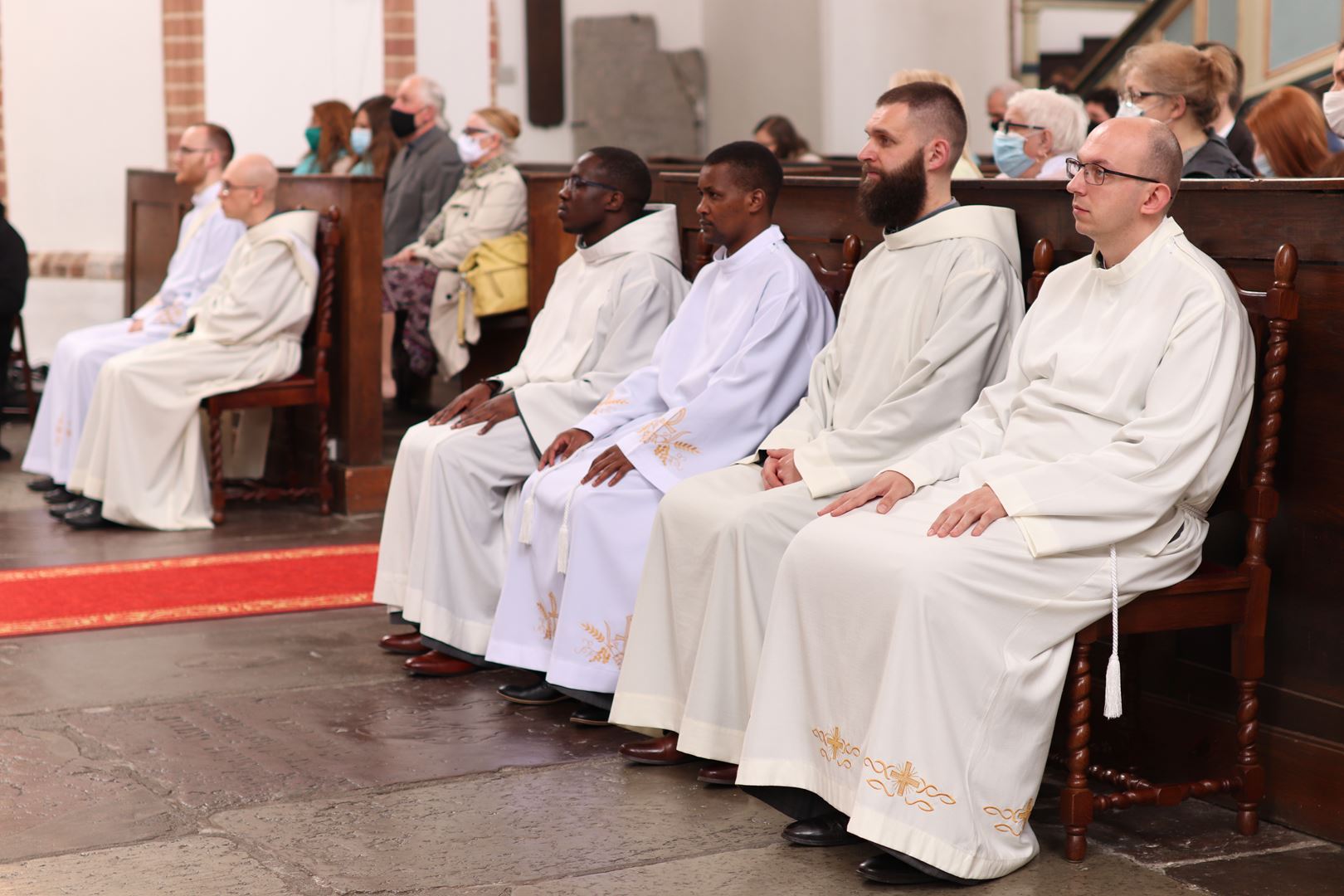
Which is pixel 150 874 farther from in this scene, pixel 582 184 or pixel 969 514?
pixel 582 184

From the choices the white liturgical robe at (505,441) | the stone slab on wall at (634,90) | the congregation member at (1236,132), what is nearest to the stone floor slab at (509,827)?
the white liturgical robe at (505,441)

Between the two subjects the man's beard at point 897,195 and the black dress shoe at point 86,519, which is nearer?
the man's beard at point 897,195

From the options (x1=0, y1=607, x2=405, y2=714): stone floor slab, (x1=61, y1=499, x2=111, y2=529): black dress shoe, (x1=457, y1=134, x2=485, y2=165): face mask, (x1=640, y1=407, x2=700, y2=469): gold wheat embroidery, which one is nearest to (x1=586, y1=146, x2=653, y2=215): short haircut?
(x1=640, y1=407, x2=700, y2=469): gold wheat embroidery

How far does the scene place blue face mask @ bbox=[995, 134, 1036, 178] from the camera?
19.3 ft

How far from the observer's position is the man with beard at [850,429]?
3.83 metres

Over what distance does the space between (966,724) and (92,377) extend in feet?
17.6

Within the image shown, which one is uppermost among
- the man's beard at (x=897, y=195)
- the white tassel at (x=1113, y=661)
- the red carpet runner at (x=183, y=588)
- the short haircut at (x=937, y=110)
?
the short haircut at (x=937, y=110)

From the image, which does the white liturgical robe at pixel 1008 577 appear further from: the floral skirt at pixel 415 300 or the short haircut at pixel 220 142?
the short haircut at pixel 220 142

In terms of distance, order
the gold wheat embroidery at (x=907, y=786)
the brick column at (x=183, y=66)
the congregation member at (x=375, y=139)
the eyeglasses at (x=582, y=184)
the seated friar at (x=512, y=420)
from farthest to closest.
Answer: the brick column at (x=183, y=66) → the congregation member at (x=375, y=139) → the eyeglasses at (x=582, y=184) → the seated friar at (x=512, y=420) → the gold wheat embroidery at (x=907, y=786)

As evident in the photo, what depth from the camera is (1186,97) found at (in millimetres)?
4613

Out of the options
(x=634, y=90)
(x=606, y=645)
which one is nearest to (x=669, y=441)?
(x=606, y=645)

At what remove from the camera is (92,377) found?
7.52 m

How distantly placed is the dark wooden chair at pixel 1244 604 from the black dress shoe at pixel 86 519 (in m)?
4.73

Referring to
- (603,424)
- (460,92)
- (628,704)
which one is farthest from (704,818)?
(460,92)
